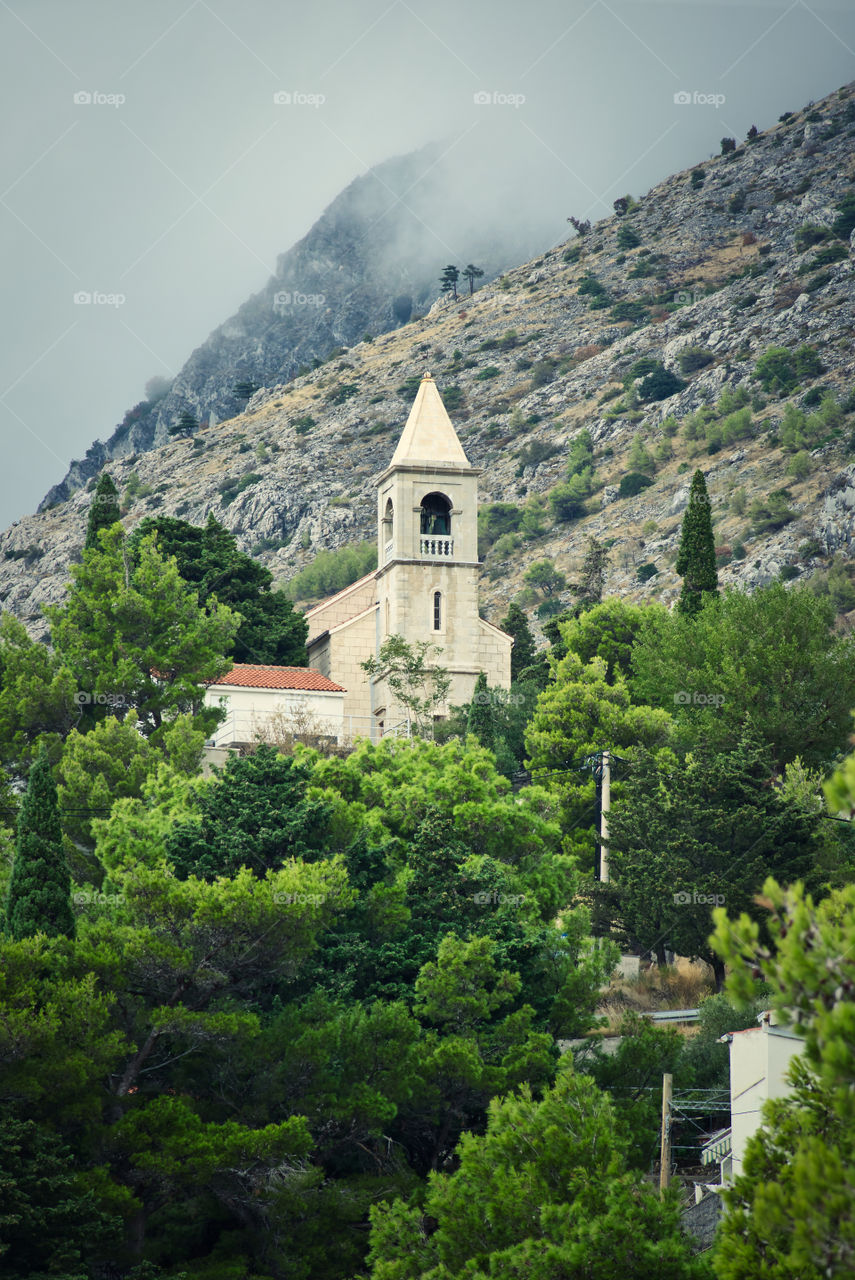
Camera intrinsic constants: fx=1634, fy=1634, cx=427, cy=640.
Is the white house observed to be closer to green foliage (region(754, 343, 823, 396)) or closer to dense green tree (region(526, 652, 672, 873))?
dense green tree (region(526, 652, 672, 873))

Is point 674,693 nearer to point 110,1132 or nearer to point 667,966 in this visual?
point 667,966

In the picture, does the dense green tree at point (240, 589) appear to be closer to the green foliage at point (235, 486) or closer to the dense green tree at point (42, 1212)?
the dense green tree at point (42, 1212)

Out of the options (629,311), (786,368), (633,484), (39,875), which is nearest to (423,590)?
(39,875)

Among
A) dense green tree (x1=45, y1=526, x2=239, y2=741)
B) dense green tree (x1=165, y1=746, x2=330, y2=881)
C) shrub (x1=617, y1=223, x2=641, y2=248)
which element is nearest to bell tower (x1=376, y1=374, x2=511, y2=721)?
dense green tree (x1=45, y1=526, x2=239, y2=741)

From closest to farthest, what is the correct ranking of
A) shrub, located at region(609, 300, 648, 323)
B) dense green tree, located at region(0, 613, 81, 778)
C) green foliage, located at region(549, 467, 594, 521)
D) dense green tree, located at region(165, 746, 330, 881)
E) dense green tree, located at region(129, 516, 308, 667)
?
dense green tree, located at region(165, 746, 330, 881) → dense green tree, located at region(0, 613, 81, 778) → dense green tree, located at region(129, 516, 308, 667) → green foliage, located at region(549, 467, 594, 521) → shrub, located at region(609, 300, 648, 323)

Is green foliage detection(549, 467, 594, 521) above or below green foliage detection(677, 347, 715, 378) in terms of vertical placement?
below

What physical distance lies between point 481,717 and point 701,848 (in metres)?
17.2

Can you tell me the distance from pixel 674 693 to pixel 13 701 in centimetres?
1953

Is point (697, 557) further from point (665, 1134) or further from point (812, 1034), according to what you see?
point (812, 1034)

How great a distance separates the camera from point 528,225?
614ft

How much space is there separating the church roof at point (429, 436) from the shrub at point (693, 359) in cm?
6154

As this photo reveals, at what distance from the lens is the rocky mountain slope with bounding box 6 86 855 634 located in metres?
96.9

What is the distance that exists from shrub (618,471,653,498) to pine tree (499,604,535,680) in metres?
42.2

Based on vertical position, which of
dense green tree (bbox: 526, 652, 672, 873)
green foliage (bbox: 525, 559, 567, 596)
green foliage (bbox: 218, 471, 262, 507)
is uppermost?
green foliage (bbox: 218, 471, 262, 507)
